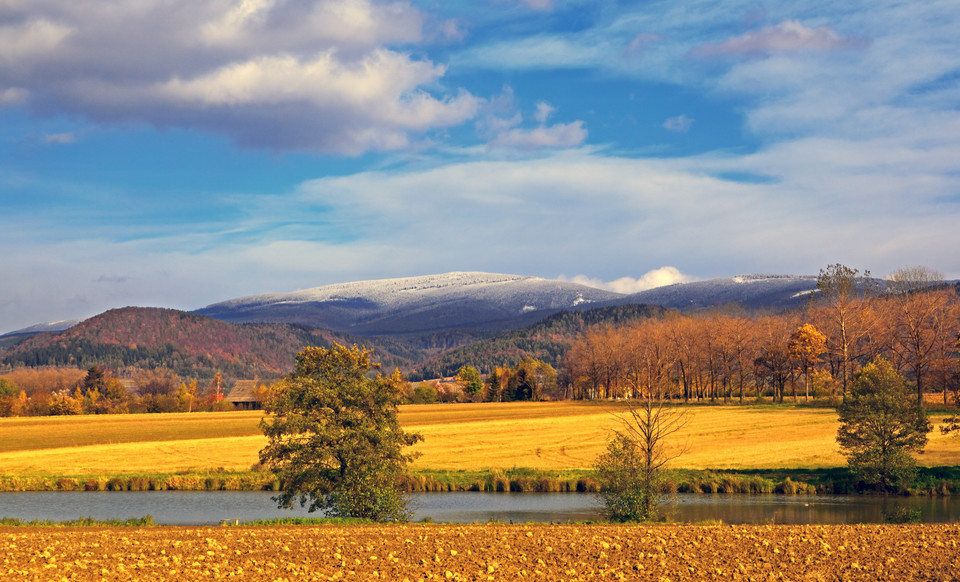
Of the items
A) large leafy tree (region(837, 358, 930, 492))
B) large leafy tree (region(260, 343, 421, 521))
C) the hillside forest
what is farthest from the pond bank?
the hillside forest

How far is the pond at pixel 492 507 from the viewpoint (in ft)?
155

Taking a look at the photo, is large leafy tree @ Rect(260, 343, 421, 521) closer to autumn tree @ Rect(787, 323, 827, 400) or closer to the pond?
the pond

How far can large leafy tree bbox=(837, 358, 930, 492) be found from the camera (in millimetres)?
59312

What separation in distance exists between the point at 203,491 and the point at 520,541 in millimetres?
38822

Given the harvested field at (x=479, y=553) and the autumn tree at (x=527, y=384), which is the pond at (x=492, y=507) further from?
the autumn tree at (x=527, y=384)

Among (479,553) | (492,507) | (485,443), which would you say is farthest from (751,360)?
(479,553)

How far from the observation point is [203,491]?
60625 mm

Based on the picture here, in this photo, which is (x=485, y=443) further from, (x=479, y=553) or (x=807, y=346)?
(x=807, y=346)

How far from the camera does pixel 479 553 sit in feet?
85.8

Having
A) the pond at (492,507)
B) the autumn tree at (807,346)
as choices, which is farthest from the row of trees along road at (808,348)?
the pond at (492,507)

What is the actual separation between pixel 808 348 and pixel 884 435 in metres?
69.4

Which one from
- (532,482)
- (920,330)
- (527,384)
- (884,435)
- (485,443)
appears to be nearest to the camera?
(884,435)

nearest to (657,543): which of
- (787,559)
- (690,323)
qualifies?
(787,559)

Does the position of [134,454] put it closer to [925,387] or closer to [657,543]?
[657,543]
